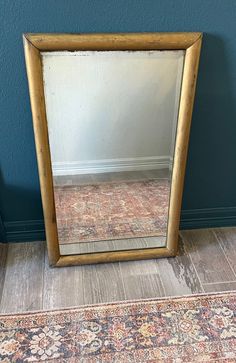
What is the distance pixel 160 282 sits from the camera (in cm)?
152

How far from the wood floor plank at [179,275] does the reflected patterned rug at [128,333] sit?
55 mm

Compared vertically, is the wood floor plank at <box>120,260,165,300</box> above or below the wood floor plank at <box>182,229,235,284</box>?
above

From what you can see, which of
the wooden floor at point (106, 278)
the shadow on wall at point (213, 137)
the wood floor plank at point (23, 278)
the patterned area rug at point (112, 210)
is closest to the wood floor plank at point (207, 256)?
the wooden floor at point (106, 278)

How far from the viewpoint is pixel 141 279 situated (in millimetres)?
1529

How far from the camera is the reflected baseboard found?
1.68 meters

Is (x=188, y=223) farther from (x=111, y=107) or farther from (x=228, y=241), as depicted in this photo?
(x=111, y=107)

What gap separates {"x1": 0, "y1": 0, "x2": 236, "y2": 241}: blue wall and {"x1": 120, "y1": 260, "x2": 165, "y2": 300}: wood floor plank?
378 millimetres

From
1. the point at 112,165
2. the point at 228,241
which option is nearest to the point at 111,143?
the point at 112,165

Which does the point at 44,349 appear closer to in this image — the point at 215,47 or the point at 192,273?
the point at 192,273

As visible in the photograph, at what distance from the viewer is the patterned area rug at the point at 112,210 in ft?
4.97

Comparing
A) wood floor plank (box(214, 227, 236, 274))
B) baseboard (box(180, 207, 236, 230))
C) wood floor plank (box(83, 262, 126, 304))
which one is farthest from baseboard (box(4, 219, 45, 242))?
wood floor plank (box(214, 227, 236, 274))

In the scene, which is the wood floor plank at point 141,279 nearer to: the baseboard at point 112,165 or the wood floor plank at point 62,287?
the wood floor plank at point 62,287

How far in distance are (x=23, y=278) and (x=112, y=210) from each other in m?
0.53

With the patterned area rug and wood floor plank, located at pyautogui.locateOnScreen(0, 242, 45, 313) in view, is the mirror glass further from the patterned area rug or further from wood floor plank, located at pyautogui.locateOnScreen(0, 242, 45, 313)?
wood floor plank, located at pyautogui.locateOnScreen(0, 242, 45, 313)
